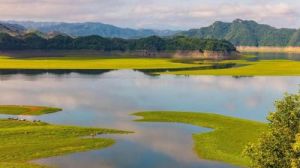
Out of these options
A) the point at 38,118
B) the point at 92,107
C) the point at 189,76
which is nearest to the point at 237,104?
the point at 92,107

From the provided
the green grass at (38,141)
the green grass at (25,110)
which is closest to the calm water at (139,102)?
the green grass at (38,141)

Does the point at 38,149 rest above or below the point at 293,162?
below

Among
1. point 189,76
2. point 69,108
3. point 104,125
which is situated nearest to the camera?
point 104,125

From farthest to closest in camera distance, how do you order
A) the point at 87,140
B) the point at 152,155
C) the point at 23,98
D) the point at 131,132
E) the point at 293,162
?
the point at 23,98 < the point at 131,132 < the point at 87,140 < the point at 152,155 < the point at 293,162

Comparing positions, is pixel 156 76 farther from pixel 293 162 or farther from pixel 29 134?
pixel 293 162

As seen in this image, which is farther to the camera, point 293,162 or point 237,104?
point 237,104

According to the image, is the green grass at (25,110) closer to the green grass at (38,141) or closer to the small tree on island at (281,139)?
the green grass at (38,141)
